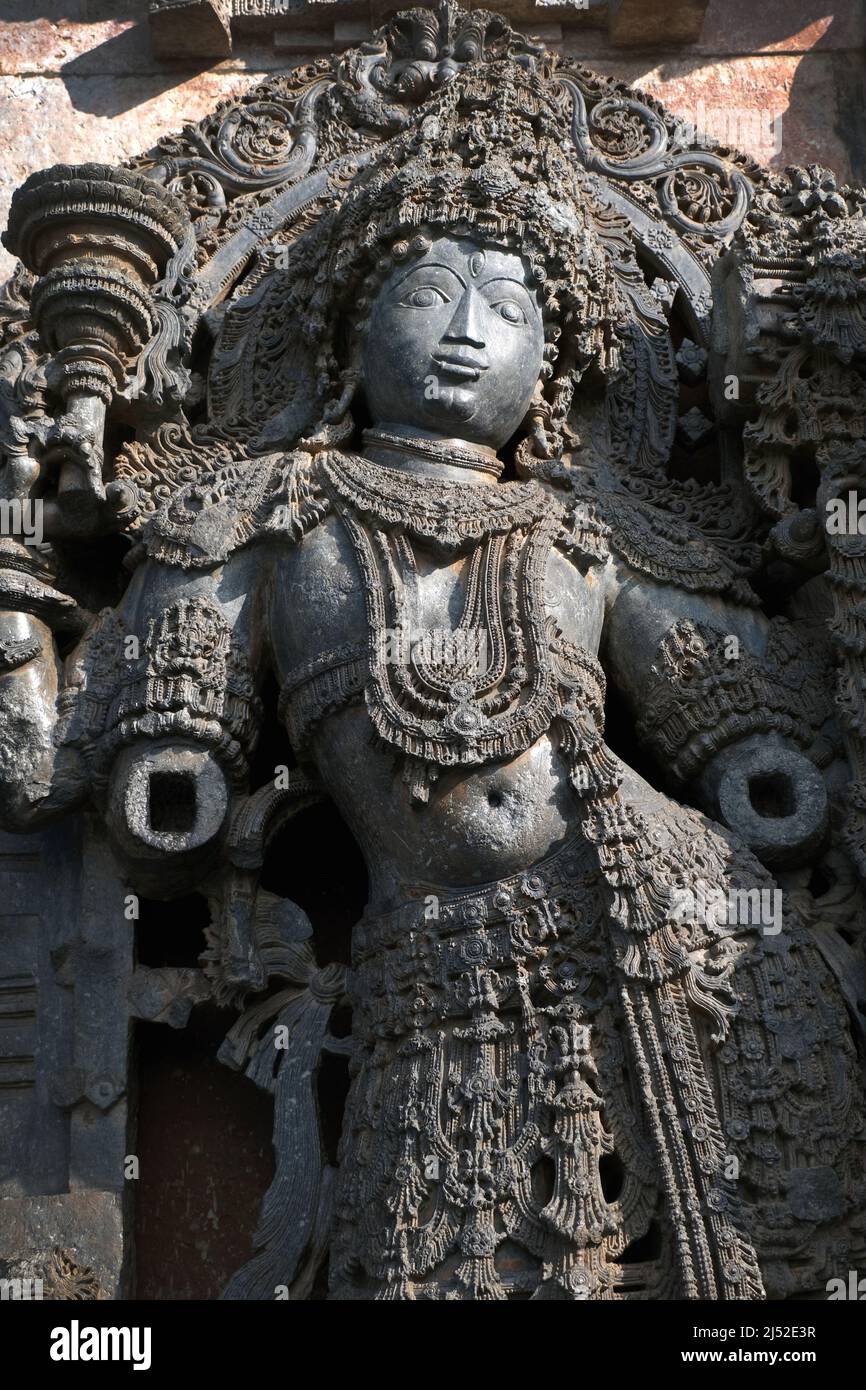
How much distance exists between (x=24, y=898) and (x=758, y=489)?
289cm

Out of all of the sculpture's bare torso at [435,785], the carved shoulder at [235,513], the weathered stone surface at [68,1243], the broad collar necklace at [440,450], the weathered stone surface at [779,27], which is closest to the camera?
the weathered stone surface at [68,1243]

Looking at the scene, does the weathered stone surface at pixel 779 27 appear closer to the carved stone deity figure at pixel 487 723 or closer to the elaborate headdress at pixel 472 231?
the carved stone deity figure at pixel 487 723

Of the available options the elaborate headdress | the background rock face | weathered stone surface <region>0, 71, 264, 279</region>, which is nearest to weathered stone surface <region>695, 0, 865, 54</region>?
the background rock face

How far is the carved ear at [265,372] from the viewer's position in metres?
7.05

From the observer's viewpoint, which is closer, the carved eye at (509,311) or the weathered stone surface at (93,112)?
the carved eye at (509,311)

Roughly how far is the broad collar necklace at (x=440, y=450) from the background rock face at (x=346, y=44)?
6.90ft

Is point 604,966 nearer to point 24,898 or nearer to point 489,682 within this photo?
point 489,682

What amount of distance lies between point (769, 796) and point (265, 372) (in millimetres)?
2436

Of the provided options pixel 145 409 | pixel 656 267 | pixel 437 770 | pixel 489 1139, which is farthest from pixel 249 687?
pixel 656 267

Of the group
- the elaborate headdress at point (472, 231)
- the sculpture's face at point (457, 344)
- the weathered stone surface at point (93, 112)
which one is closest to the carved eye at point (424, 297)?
the sculpture's face at point (457, 344)

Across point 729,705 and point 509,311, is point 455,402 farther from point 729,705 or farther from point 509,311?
point 729,705

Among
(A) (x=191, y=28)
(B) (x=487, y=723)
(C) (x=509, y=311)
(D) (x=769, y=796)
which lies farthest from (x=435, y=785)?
(A) (x=191, y=28)

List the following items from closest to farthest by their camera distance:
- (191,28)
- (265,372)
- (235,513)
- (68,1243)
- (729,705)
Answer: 1. (68,1243)
2. (729,705)
3. (235,513)
4. (265,372)
5. (191,28)

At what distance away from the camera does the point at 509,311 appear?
22.1 feet
